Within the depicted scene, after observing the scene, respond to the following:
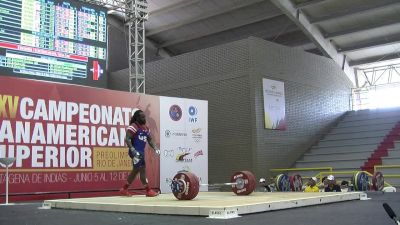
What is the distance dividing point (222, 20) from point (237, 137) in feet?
19.7

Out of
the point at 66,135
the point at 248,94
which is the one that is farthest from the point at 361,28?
the point at 66,135

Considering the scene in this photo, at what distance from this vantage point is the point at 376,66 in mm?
20500

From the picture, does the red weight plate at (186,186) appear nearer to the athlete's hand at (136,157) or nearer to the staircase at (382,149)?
the athlete's hand at (136,157)

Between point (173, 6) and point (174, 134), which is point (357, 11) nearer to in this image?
point (173, 6)

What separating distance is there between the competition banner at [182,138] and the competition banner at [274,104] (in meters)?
2.92

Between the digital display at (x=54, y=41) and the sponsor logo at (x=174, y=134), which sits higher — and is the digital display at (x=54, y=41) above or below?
above

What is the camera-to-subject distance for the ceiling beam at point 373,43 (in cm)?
1728

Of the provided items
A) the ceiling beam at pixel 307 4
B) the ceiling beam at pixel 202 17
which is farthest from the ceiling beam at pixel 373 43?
the ceiling beam at pixel 202 17

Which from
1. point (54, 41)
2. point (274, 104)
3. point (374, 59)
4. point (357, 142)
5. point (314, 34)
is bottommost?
point (357, 142)

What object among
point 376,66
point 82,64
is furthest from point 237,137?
point 376,66

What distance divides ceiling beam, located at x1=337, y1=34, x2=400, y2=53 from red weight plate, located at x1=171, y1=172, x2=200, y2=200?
45.7 feet

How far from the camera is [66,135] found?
951cm

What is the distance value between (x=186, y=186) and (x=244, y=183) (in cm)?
128

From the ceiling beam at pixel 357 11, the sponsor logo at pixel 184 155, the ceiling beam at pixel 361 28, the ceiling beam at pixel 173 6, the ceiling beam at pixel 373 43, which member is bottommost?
the sponsor logo at pixel 184 155
